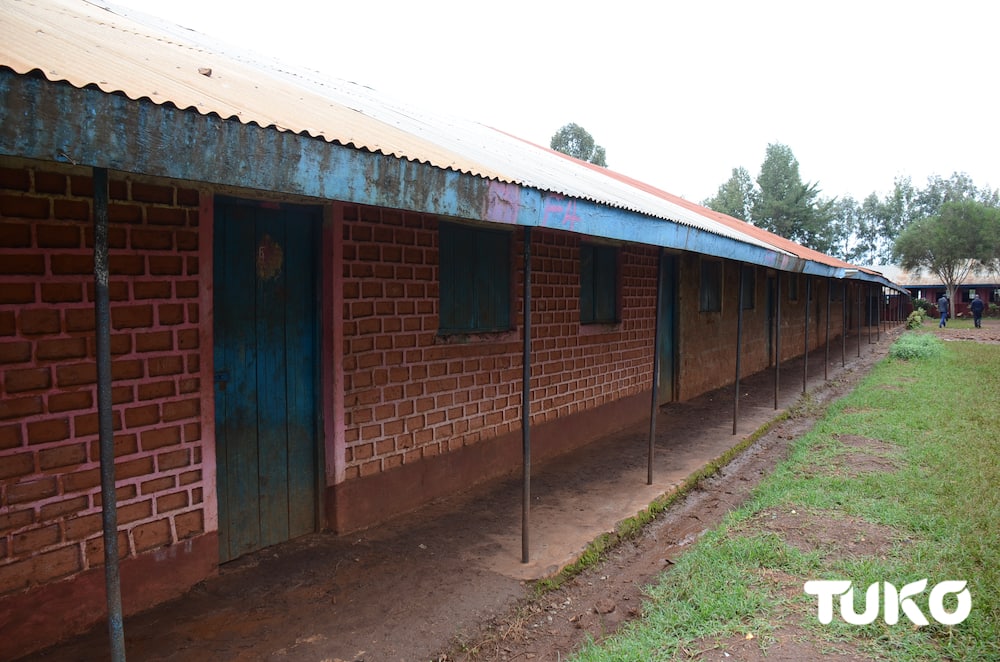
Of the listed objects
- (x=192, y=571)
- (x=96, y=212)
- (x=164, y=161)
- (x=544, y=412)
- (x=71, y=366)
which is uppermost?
(x=164, y=161)

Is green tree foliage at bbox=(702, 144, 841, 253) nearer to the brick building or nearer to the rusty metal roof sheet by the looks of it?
the brick building

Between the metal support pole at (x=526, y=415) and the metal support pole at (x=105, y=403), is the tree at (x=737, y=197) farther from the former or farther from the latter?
the metal support pole at (x=105, y=403)

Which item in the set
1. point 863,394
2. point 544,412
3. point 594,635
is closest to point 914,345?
point 863,394

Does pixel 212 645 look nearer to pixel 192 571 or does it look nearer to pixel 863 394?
pixel 192 571

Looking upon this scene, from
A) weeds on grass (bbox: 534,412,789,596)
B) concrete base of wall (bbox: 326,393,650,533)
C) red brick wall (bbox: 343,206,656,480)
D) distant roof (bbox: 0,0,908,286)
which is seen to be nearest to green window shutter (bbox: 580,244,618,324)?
red brick wall (bbox: 343,206,656,480)

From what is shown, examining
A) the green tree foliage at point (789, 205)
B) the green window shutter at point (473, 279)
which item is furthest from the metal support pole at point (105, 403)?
the green tree foliage at point (789, 205)

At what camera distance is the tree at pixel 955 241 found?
37.3 metres

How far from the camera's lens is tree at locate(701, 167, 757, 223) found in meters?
60.2

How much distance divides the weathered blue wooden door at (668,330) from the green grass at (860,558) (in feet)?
8.14

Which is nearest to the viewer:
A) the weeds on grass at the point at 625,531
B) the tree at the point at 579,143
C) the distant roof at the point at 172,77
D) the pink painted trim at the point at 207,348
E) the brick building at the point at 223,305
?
the distant roof at the point at 172,77

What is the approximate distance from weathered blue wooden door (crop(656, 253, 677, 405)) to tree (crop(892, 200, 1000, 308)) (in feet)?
122

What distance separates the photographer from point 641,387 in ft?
28.8

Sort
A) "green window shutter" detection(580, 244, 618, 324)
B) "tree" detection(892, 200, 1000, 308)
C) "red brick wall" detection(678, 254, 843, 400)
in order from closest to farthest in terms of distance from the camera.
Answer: "green window shutter" detection(580, 244, 618, 324), "red brick wall" detection(678, 254, 843, 400), "tree" detection(892, 200, 1000, 308)

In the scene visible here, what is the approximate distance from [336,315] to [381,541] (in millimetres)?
1588
